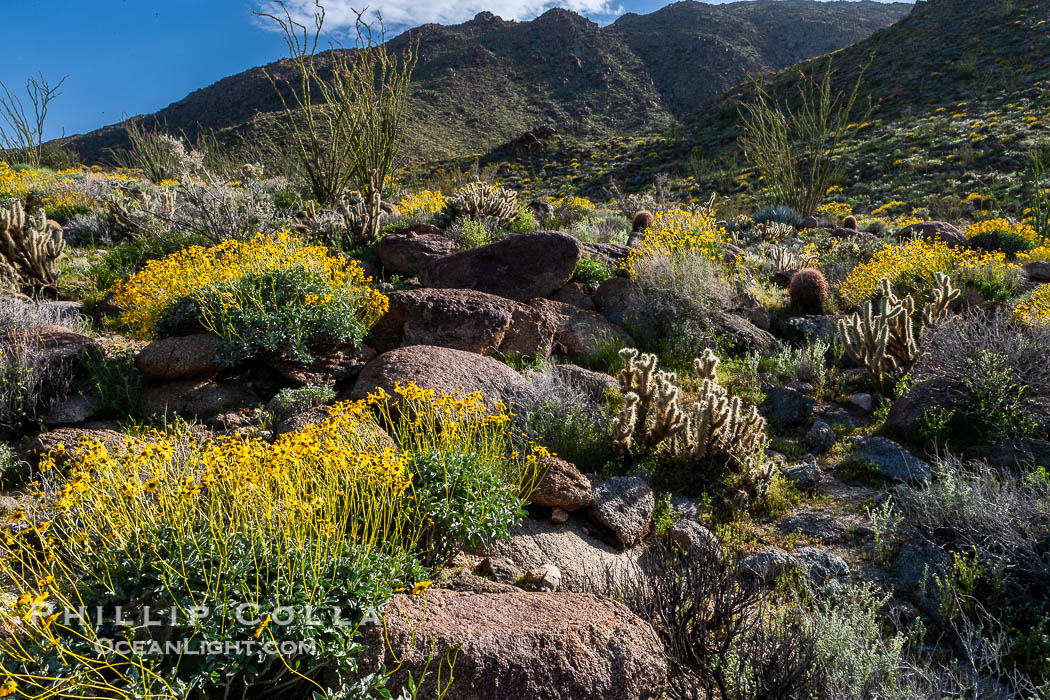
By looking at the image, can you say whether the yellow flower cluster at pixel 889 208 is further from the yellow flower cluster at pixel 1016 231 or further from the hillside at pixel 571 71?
the hillside at pixel 571 71

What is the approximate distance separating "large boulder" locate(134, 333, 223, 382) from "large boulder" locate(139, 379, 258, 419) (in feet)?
0.28

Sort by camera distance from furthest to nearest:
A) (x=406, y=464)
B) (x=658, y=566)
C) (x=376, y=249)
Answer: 1. (x=376, y=249)
2. (x=658, y=566)
3. (x=406, y=464)

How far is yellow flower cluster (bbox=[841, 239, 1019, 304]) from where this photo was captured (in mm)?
7184

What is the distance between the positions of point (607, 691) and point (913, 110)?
32.3 m

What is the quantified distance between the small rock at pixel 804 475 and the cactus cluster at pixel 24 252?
9.16 metres

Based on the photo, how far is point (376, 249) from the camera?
846 cm

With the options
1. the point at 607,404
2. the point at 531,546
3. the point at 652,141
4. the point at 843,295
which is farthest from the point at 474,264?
the point at 652,141

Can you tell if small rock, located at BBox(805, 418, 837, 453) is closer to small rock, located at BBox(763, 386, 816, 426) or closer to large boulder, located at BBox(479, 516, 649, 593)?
small rock, located at BBox(763, 386, 816, 426)

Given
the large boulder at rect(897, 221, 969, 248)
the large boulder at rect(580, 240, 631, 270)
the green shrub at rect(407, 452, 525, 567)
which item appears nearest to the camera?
the green shrub at rect(407, 452, 525, 567)

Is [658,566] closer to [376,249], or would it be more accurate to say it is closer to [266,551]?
[266,551]


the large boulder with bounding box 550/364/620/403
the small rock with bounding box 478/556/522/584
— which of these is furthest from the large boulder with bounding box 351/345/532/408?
the small rock with bounding box 478/556/522/584

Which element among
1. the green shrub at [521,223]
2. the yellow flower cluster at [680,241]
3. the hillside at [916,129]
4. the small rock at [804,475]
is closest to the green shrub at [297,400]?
the small rock at [804,475]

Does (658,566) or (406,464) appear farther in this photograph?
(658,566)

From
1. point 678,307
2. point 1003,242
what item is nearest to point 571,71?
point 1003,242
